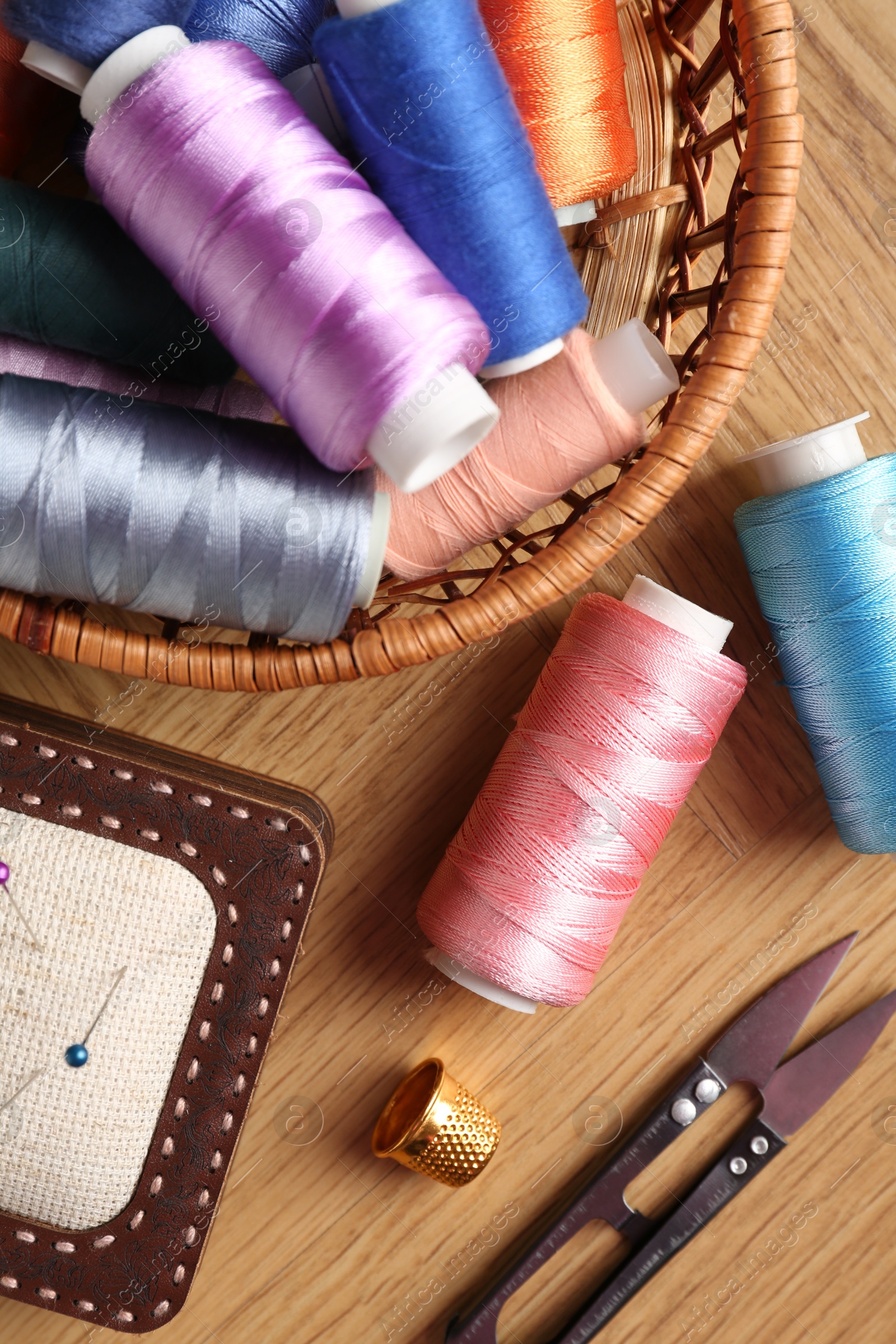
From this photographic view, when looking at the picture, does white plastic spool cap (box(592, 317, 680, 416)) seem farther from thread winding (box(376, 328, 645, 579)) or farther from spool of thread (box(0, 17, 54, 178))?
spool of thread (box(0, 17, 54, 178))

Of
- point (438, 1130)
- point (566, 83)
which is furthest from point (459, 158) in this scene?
point (438, 1130)

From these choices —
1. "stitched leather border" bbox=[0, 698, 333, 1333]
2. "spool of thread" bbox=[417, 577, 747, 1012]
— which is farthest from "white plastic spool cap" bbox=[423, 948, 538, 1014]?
"stitched leather border" bbox=[0, 698, 333, 1333]

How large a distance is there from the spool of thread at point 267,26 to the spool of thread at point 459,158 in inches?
3.0

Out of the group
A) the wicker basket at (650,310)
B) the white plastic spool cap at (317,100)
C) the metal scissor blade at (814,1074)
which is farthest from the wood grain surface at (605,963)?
the white plastic spool cap at (317,100)

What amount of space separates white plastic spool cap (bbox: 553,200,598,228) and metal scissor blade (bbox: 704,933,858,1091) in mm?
597

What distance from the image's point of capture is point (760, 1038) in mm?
777

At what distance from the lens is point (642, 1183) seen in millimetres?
808

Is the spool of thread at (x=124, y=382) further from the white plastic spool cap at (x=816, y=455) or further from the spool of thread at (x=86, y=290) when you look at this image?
the white plastic spool cap at (x=816, y=455)

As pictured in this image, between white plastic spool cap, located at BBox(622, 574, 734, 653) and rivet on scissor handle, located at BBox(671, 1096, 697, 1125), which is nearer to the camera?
white plastic spool cap, located at BBox(622, 574, 734, 653)

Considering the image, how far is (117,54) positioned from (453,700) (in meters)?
0.48

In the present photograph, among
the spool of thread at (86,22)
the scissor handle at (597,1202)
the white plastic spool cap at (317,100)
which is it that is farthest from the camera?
the scissor handle at (597,1202)

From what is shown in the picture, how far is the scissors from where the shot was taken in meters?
0.78

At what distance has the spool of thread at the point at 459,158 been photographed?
53cm

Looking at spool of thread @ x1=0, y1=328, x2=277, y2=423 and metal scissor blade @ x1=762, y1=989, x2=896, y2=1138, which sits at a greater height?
spool of thread @ x1=0, y1=328, x2=277, y2=423
